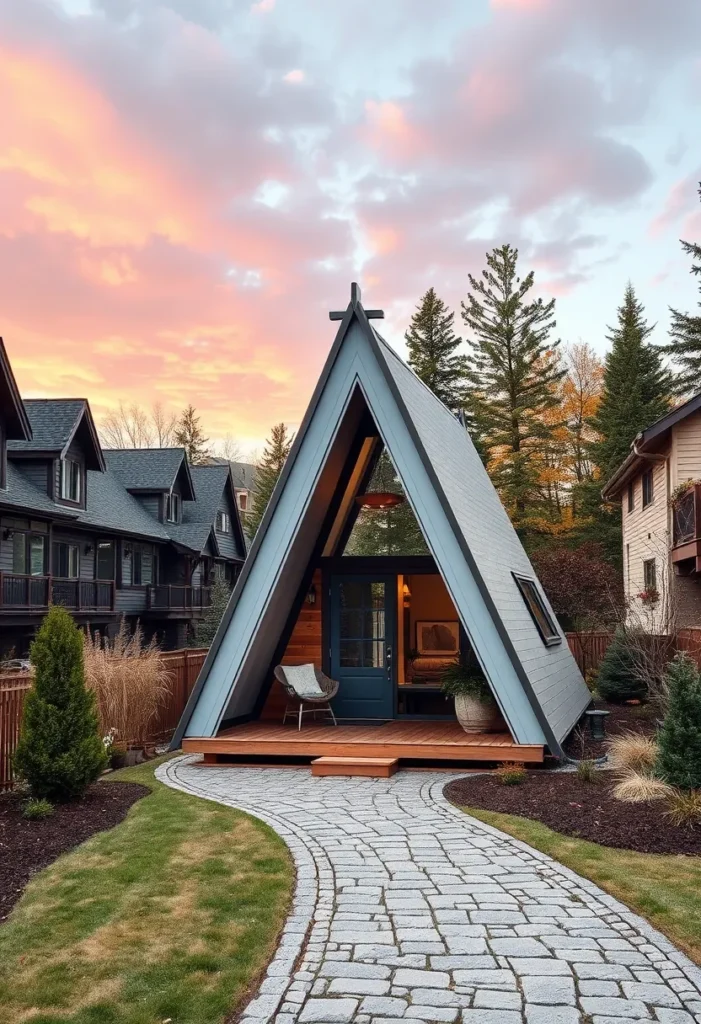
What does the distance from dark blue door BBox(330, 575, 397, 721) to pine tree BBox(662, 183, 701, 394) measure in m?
25.4

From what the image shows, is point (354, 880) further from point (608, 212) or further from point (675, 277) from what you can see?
point (675, 277)

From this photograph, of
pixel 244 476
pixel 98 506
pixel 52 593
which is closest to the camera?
pixel 52 593

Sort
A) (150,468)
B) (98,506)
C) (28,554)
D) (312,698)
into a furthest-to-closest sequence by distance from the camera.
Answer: (150,468) → (98,506) → (28,554) → (312,698)

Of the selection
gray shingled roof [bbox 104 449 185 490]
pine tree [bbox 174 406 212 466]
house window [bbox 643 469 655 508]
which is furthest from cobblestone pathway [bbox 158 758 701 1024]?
pine tree [bbox 174 406 212 466]

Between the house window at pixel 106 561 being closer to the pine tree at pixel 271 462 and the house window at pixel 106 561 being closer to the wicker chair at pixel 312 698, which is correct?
the pine tree at pixel 271 462

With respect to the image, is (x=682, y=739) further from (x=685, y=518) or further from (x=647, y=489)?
(x=647, y=489)

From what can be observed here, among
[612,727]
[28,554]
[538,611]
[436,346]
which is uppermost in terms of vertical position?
[436,346]

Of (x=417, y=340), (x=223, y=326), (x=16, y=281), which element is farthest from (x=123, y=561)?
(x=417, y=340)

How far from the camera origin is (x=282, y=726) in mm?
11117

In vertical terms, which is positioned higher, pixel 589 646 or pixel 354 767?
pixel 589 646

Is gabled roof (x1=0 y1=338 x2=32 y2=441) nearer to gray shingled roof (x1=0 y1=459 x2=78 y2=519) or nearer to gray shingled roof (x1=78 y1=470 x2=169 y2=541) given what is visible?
gray shingled roof (x1=0 y1=459 x2=78 y2=519)

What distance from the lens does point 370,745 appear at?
9.44 meters

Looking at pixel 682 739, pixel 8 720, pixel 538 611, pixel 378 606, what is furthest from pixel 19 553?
pixel 682 739

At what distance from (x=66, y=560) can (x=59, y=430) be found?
401 centimetres
